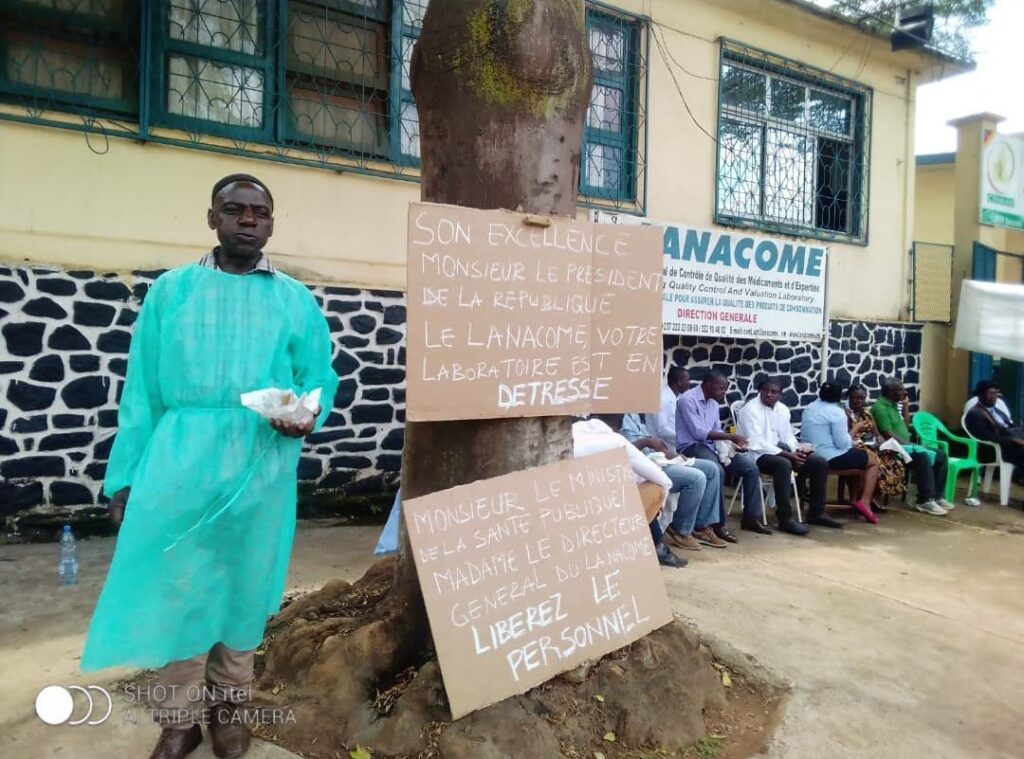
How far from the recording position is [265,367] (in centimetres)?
242

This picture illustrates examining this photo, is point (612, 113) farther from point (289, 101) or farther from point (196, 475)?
point (196, 475)

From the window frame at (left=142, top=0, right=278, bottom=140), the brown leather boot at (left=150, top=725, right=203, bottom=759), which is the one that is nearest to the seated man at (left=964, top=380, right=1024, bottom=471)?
the window frame at (left=142, top=0, right=278, bottom=140)

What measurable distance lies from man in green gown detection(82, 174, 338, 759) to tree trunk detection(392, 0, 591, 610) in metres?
0.56

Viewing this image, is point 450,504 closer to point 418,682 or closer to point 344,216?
point 418,682

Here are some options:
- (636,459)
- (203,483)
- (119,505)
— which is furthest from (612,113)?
(119,505)

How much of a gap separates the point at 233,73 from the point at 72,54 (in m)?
1.01

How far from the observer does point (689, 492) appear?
5.48 metres

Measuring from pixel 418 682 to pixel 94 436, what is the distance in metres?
3.55

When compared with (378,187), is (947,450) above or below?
below

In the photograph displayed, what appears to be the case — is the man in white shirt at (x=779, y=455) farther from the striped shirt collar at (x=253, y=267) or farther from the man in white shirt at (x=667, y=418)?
the striped shirt collar at (x=253, y=267)

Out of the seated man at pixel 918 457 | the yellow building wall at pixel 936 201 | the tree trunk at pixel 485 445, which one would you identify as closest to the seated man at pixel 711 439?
the seated man at pixel 918 457

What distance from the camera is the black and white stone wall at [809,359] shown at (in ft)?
26.3

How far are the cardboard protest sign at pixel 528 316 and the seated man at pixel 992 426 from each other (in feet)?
21.2

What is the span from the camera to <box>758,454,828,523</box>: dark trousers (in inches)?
245
